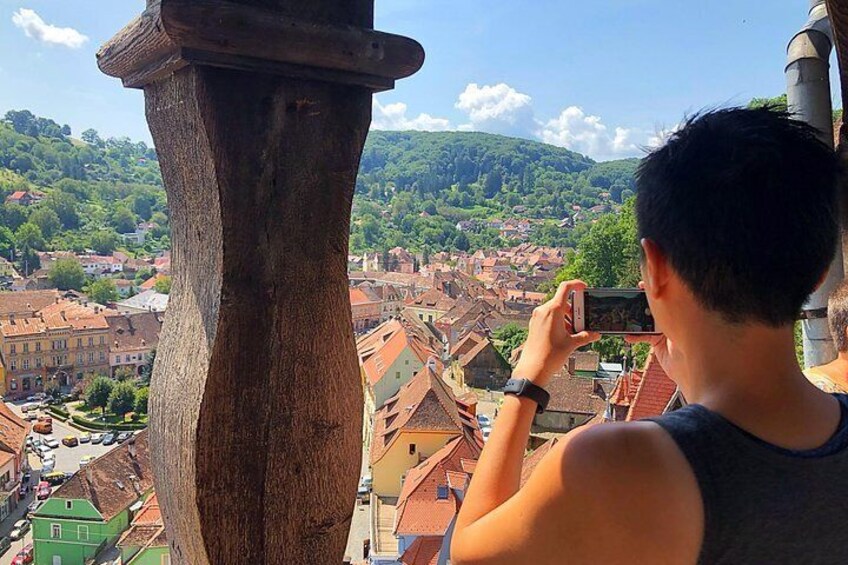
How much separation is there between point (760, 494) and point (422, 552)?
4171 millimetres

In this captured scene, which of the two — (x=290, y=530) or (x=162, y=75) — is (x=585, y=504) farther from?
(x=162, y=75)

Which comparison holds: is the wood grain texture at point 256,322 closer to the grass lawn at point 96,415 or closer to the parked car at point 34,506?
the parked car at point 34,506

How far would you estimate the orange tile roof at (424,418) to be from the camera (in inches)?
383

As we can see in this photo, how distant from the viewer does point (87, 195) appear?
46031 mm

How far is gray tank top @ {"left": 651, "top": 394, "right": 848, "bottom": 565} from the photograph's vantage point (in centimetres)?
50

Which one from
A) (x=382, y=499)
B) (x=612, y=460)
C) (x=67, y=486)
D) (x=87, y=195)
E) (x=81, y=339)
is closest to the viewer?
(x=612, y=460)

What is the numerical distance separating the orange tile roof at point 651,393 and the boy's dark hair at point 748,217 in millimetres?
4288

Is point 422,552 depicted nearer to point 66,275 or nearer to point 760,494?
point 760,494

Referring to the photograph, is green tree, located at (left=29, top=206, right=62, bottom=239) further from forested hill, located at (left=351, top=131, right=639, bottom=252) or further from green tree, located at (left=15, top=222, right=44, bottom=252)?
forested hill, located at (left=351, top=131, right=639, bottom=252)

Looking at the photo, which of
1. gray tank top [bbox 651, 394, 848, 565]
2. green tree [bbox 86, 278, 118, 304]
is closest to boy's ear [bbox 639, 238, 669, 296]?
gray tank top [bbox 651, 394, 848, 565]

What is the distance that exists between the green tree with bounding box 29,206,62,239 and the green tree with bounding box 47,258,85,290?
4316 mm

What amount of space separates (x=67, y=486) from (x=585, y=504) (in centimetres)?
1175

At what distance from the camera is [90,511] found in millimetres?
10438

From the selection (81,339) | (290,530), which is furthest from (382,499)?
(81,339)
